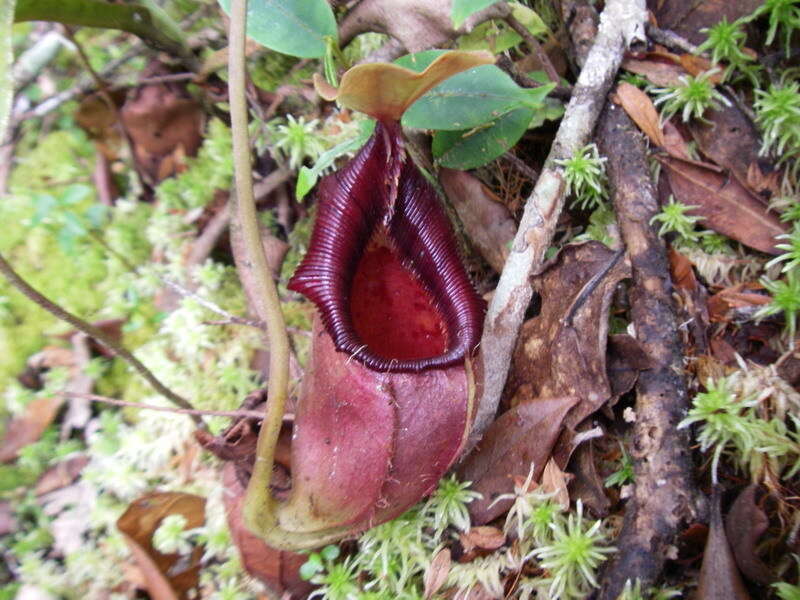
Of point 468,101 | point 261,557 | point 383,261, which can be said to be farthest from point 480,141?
point 261,557

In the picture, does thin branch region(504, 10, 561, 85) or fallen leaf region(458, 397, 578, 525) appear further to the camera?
thin branch region(504, 10, 561, 85)

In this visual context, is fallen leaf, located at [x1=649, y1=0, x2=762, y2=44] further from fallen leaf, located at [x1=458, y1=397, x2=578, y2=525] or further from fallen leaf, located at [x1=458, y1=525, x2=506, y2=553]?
fallen leaf, located at [x1=458, y1=525, x2=506, y2=553]

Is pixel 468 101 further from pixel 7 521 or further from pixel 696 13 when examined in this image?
pixel 7 521

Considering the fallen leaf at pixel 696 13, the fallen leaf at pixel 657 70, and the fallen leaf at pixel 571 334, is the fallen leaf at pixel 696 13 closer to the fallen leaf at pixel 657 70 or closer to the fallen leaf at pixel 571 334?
the fallen leaf at pixel 657 70

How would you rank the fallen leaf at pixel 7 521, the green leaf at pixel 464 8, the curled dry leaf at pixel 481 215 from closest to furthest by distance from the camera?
1. the green leaf at pixel 464 8
2. the curled dry leaf at pixel 481 215
3. the fallen leaf at pixel 7 521

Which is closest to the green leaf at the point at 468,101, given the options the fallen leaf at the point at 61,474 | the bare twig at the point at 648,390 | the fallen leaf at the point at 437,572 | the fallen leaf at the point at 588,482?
the bare twig at the point at 648,390

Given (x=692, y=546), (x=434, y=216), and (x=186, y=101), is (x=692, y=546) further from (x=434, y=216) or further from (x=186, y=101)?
(x=186, y=101)

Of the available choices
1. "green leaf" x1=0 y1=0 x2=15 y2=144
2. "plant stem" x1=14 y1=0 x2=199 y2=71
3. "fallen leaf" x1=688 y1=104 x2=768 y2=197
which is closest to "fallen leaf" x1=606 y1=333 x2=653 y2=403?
"fallen leaf" x1=688 y1=104 x2=768 y2=197
